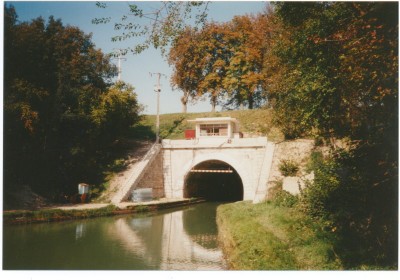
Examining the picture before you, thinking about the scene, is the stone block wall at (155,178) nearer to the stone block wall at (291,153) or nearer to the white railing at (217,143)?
the white railing at (217,143)

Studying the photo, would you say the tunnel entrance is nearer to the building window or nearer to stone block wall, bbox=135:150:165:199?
stone block wall, bbox=135:150:165:199

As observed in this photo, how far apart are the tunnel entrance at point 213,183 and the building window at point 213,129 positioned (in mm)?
2297

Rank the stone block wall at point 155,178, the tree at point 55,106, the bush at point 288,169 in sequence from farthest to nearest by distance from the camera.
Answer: the stone block wall at point 155,178
the bush at point 288,169
the tree at point 55,106

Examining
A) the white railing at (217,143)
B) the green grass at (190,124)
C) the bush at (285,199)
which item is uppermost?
the green grass at (190,124)

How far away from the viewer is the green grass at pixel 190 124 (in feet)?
106

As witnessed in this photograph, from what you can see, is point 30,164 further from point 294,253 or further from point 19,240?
point 294,253

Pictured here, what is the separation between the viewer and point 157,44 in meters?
7.47

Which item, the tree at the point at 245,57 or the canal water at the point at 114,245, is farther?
the tree at the point at 245,57

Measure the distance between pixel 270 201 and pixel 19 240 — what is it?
11212 mm

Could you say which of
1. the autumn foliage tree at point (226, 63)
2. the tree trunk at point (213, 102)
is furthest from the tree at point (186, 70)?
the tree trunk at point (213, 102)

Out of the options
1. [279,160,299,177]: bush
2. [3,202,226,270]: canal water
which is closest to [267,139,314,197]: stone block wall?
[279,160,299,177]: bush

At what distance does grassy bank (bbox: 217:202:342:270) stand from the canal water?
3.46 feet

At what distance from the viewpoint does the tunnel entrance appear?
1120 inches
